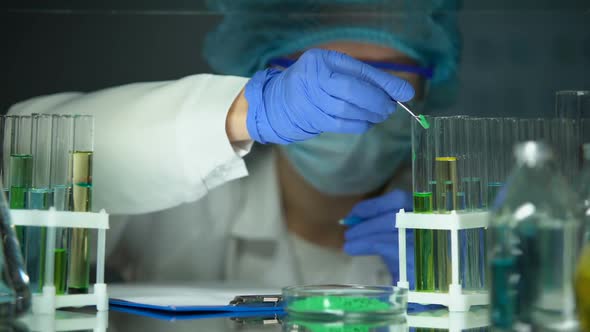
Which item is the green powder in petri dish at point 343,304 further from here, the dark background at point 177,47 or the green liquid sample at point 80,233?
the dark background at point 177,47

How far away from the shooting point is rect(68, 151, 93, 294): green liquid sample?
1345mm

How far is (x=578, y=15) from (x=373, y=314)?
5.18 feet

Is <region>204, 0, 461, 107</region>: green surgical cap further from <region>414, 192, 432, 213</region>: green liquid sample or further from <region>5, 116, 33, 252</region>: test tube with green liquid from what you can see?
<region>5, 116, 33, 252</region>: test tube with green liquid

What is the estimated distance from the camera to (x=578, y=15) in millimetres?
2311

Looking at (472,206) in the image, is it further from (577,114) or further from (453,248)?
(577,114)

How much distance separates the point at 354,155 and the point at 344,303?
127cm

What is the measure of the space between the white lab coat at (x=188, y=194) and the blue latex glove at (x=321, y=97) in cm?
10

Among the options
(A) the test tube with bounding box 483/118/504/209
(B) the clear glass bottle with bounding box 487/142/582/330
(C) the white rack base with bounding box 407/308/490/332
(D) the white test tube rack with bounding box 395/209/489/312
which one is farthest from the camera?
(A) the test tube with bounding box 483/118/504/209

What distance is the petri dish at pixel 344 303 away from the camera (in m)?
1.12

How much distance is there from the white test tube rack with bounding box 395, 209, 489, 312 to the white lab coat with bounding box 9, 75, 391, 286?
570 millimetres

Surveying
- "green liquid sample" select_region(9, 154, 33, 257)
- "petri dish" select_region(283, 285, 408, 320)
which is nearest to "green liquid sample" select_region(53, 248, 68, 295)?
"green liquid sample" select_region(9, 154, 33, 257)

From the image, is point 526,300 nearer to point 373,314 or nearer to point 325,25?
point 373,314

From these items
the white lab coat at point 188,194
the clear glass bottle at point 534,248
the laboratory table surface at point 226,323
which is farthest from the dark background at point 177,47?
the clear glass bottle at point 534,248

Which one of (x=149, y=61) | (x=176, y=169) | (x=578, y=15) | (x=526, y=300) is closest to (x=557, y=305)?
(x=526, y=300)
